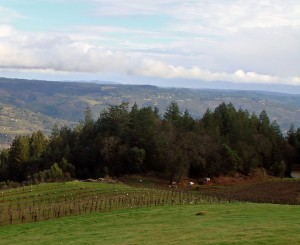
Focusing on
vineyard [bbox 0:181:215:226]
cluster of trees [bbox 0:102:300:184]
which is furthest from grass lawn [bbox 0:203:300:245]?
cluster of trees [bbox 0:102:300:184]

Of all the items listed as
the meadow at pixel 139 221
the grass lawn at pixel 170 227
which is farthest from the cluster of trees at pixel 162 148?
the grass lawn at pixel 170 227

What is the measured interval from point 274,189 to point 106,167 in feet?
101

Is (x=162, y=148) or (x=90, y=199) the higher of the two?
(x=162, y=148)

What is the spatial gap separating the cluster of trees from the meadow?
29068 mm

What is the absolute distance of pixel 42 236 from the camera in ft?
89.5

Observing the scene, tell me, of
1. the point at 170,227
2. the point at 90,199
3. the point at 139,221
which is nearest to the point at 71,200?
the point at 90,199

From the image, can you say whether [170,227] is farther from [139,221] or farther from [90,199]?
[90,199]

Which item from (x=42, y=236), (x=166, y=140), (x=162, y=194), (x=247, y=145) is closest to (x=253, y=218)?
(x=42, y=236)

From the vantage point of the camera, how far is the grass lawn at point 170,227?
69.6 ft

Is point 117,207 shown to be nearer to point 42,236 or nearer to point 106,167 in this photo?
point 42,236

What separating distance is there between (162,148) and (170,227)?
51598 millimetres

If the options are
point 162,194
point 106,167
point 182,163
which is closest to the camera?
point 162,194

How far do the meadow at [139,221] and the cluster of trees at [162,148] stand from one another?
95.4 ft

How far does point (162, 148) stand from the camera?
7762cm
